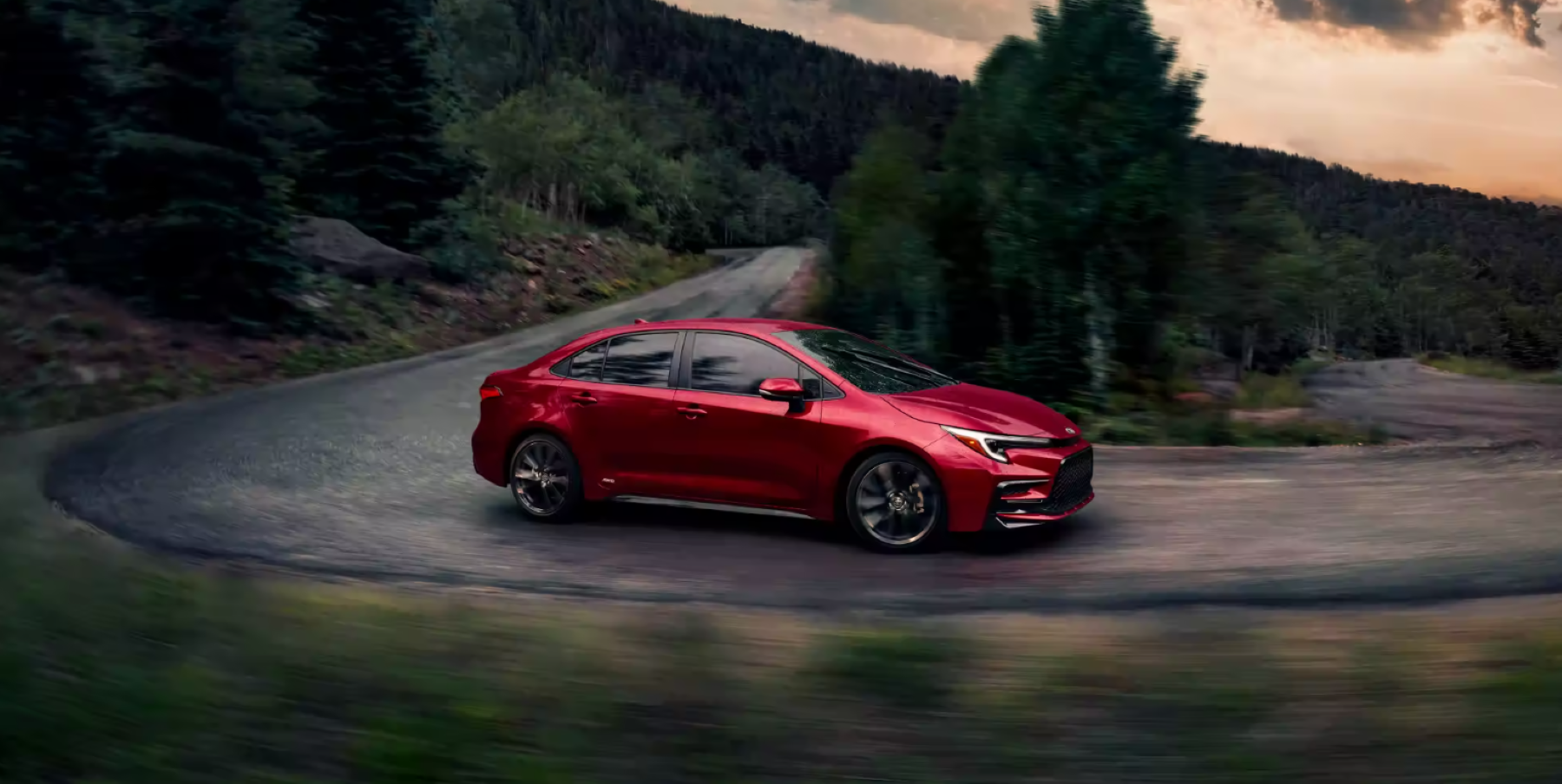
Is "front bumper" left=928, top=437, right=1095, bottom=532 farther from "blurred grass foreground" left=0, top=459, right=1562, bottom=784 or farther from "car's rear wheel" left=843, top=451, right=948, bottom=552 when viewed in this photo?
"blurred grass foreground" left=0, top=459, right=1562, bottom=784

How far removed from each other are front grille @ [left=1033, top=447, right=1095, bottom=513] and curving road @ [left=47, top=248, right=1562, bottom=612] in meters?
0.30

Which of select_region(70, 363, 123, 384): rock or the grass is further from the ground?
the grass

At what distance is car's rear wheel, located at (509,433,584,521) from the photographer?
907cm

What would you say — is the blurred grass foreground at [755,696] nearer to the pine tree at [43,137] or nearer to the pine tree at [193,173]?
the pine tree at [193,173]

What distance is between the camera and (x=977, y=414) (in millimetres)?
7910

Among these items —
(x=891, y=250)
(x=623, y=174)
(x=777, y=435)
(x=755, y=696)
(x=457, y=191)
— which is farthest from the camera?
(x=623, y=174)

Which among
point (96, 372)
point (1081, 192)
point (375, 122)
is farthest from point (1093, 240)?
point (375, 122)

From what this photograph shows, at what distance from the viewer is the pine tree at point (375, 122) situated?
29562 millimetres

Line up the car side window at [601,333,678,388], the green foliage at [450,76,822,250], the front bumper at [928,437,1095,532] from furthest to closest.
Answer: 1. the green foliage at [450,76,822,250]
2. the car side window at [601,333,678,388]
3. the front bumper at [928,437,1095,532]

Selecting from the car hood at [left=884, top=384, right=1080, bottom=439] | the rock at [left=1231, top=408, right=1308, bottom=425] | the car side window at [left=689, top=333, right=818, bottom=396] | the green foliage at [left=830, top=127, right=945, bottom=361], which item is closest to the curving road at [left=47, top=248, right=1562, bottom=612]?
the car hood at [left=884, top=384, right=1080, bottom=439]

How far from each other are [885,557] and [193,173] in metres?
17.8

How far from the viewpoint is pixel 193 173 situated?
2117 cm

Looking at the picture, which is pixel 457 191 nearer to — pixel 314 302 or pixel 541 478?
pixel 314 302

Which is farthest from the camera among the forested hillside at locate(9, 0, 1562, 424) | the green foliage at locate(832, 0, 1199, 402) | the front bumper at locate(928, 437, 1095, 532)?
the forested hillside at locate(9, 0, 1562, 424)
